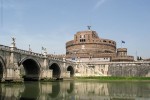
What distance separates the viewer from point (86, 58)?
101 m

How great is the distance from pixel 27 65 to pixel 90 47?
4967cm

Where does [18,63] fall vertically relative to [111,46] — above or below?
below

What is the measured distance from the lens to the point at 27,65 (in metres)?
60.0

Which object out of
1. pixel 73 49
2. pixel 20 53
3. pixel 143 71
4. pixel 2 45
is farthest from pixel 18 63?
pixel 73 49

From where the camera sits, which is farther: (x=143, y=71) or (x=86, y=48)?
(x=86, y=48)

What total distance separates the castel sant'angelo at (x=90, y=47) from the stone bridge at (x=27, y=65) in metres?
19.0

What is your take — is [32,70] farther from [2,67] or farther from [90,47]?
[90,47]

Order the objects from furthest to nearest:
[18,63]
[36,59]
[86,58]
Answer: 1. [86,58]
2. [36,59]
3. [18,63]

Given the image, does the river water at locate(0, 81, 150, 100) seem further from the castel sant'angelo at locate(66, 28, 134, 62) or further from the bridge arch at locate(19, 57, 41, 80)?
the castel sant'angelo at locate(66, 28, 134, 62)

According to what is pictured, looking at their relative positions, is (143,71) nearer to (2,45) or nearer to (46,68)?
(46,68)

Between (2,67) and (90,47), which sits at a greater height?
(90,47)

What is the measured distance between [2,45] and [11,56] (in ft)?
10.9

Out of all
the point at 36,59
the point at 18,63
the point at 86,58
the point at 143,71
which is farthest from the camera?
the point at 86,58

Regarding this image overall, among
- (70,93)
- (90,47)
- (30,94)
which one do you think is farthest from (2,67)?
(90,47)
